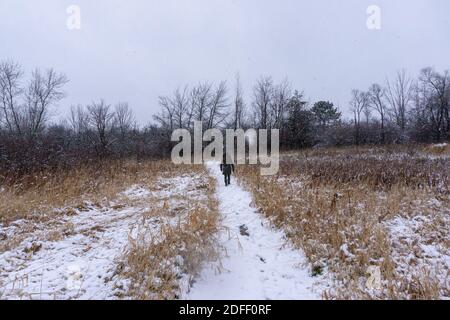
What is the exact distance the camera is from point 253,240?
5.23 m

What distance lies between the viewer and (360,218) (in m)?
5.30

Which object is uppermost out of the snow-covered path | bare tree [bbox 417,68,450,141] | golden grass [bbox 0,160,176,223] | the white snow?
bare tree [bbox 417,68,450,141]

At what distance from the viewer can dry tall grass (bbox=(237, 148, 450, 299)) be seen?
11.4ft

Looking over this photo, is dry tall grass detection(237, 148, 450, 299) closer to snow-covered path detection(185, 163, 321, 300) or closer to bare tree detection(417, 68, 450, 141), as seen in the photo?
snow-covered path detection(185, 163, 321, 300)

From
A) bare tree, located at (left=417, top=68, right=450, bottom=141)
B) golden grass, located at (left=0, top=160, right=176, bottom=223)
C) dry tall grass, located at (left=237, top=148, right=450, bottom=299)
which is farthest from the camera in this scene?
bare tree, located at (left=417, top=68, right=450, bottom=141)

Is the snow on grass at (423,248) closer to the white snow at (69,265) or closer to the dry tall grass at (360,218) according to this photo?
the dry tall grass at (360,218)

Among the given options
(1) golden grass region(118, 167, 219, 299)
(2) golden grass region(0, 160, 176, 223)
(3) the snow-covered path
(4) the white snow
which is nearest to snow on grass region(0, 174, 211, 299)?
(4) the white snow

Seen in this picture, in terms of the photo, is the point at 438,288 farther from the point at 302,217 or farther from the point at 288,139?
the point at 288,139

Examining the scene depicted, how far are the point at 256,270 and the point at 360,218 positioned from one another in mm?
2776

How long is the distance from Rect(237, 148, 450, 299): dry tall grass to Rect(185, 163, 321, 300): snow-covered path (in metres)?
0.28

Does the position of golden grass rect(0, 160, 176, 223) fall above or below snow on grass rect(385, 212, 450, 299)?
above

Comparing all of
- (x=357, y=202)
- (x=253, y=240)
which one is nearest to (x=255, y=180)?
(x=357, y=202)

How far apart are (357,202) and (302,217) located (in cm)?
176

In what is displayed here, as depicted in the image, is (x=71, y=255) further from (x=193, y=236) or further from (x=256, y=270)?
(x=256, y=270)
